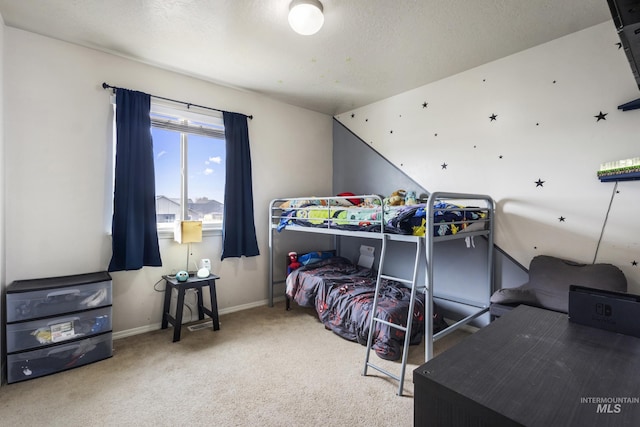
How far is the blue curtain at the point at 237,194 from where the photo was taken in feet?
10.5

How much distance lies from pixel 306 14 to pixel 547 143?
200 centimetres

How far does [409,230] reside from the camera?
2.13m

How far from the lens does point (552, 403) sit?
59 centimetres

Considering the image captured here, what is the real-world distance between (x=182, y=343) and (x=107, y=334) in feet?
1.80

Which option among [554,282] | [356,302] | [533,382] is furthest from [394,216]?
[533,382]

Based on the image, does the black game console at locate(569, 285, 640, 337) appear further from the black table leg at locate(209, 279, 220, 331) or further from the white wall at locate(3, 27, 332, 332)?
the white wall at locate(3, 27, 332, 332)

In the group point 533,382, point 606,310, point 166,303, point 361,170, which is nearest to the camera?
point 533,382

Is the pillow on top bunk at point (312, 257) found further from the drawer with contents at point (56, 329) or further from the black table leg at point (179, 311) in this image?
the drawer with contents at point (56, 329)

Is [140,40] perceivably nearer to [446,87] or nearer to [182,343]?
[182,343]

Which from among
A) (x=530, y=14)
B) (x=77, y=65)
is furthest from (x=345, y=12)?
(x=77, y=65)

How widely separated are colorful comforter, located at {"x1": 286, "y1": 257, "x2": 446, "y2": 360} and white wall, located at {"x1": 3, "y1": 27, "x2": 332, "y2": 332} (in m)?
1.04

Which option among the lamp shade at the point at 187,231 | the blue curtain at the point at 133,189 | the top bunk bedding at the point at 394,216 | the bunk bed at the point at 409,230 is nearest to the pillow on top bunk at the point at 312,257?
the bunk bed at the point at 409,230

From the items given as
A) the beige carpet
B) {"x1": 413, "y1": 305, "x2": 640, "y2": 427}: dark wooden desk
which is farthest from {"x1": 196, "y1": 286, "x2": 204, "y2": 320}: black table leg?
{"x1": 413, "y1": 305, "x2": 640, "y2": 427}: dark wooden desk

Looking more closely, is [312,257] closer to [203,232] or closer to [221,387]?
[203,232]
